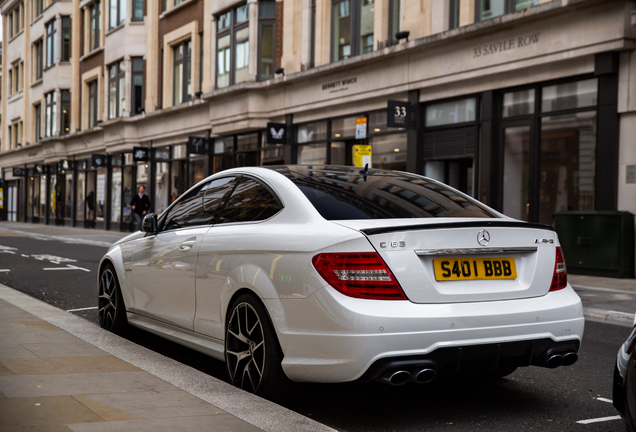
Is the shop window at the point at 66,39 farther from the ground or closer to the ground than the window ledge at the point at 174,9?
farther from the ground

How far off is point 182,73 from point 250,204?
25.7m

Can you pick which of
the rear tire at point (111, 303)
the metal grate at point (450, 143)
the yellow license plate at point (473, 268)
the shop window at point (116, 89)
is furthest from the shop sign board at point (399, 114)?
the shop window at point (116, 89)

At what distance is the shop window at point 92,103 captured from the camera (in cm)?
3791

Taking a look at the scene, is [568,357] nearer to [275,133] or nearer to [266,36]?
[275,133]

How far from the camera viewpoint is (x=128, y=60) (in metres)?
32.7

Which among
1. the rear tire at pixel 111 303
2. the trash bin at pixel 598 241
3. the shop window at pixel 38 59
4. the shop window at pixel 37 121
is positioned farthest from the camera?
the shop window at pixel 37 121

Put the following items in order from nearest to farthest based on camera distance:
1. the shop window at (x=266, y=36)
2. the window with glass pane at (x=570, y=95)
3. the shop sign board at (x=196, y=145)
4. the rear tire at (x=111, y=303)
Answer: the rear tire at (x=111, y=303) → the window with glass pane at (x=570, y=95) → the shop window at (x=266, y=36) → the shop sign board at (x=196, y=145)

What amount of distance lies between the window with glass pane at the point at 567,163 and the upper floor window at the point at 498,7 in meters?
2.44

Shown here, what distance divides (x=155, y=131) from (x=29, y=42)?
23.0 metres

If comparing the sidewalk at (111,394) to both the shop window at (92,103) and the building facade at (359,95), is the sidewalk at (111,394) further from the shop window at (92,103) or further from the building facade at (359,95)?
the shop window at (92,103)

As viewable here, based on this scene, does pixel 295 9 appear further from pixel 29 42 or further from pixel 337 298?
pixel 29 42

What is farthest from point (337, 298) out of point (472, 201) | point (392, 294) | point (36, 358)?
point (36, 358)

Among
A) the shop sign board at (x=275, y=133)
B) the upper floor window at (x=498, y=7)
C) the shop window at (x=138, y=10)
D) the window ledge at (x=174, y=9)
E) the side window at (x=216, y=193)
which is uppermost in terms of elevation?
the shop window at (x=138, y=10)

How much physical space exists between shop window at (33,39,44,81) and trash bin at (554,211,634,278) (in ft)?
130
